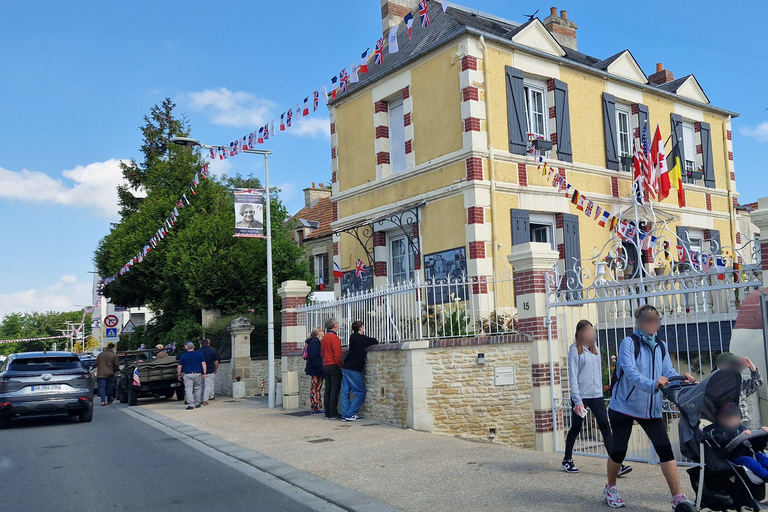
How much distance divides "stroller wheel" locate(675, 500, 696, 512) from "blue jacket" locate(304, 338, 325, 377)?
30.0 ft

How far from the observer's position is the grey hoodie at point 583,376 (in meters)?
7.29

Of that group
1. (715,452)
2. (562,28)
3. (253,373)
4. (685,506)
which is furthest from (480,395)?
(562,28)

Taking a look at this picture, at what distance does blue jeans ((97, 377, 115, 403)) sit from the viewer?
19344 millimetres

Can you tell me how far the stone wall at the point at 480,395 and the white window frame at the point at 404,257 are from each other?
6.51 meters

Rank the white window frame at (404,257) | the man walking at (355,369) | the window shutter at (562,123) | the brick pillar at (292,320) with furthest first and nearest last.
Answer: the white window frame at (404,257) → the window shutter at (562,123) → the brick pillar at (292,320) → the man walking at (355,369)

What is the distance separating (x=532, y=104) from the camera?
17156mm

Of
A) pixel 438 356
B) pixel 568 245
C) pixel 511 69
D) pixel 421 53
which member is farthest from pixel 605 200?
pixel 438 356

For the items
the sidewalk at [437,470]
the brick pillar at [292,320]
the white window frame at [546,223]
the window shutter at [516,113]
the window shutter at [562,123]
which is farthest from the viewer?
the window shutter at [562,123]

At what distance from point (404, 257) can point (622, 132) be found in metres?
7.02

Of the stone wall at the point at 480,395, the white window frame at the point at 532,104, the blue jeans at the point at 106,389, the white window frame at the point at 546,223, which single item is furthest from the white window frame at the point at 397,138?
the blue jeans at the point at 106,389

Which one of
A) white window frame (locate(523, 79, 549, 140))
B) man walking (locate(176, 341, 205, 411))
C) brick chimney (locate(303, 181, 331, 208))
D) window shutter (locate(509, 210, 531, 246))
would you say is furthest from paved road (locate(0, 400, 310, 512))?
brick chimney (locate(303, 181, 331, 208))

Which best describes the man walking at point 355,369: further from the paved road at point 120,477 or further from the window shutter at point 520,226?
the window shutter at point 520,226

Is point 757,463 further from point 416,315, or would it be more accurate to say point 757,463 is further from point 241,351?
point 241,351

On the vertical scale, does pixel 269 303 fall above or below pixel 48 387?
above
